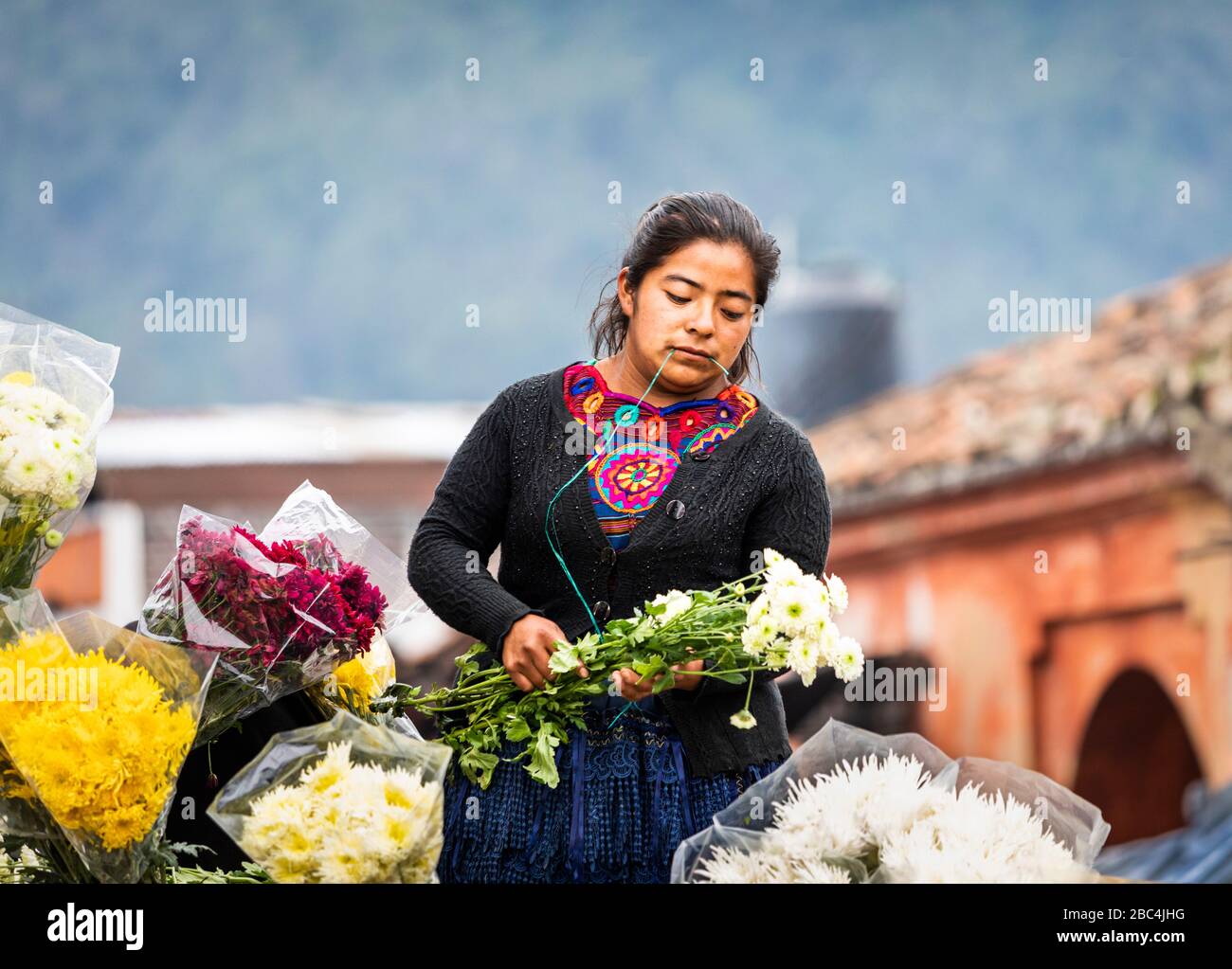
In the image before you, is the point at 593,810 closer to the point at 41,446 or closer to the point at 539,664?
the point at 539,664

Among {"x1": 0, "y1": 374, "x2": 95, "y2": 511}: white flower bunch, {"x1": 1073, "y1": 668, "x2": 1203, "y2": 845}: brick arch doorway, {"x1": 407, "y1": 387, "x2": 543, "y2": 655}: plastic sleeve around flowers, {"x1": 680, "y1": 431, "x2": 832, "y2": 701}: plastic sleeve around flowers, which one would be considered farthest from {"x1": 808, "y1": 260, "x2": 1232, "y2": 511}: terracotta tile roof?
{"x1": 0, "y1": 374, "x2": 95, "y2": 511}: white flower bunch

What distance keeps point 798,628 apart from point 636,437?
484 millimetres

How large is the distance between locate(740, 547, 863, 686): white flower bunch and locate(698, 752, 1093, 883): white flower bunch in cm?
14

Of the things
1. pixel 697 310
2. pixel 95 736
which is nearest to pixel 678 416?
pixel 697 310

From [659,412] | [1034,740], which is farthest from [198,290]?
[659,412]

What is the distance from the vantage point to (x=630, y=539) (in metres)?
2.24

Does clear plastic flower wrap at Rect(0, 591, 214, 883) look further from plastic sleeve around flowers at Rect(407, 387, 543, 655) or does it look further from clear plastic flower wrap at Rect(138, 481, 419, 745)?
plastic sleeve around flowers at Rect(407, 387, 543, 655)

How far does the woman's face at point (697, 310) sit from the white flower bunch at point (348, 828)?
699mm

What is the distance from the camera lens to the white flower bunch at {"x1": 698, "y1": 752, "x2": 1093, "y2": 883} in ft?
6.00

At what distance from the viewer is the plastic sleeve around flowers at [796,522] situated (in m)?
2.24

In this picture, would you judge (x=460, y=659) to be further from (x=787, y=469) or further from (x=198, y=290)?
(x=198, y=290)

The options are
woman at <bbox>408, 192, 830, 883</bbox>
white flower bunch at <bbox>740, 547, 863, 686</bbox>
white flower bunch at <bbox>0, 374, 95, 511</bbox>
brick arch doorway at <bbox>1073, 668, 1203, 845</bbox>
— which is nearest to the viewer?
white flower bunch at <bbox>740, 547, 863, 686</bbox>

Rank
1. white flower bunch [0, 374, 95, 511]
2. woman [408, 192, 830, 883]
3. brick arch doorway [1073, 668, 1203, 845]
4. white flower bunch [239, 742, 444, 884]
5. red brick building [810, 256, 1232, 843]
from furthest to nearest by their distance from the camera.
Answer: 1. brick arch doorway [1073, 668, 1203, 845]
2. red brick building [810, 256, 1232, 843]
3. woman [408, 192, 830, 883]
4. white flower bunch [0, 374, 95, 511]
5. white flower bunch [239, 742, 444, 884]

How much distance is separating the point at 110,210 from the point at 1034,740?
5341mm
